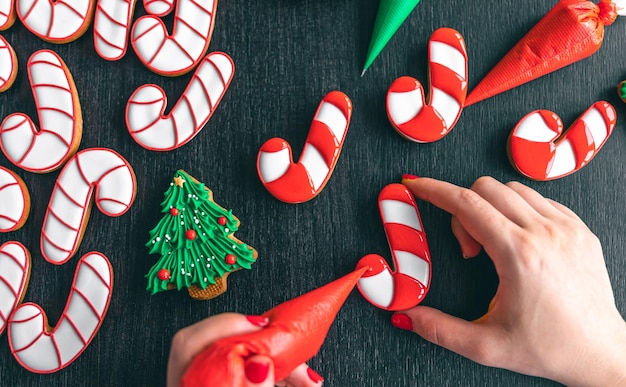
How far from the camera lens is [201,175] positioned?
3.73 ft

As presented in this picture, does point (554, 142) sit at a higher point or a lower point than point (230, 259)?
higher

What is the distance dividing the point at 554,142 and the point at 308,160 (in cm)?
59

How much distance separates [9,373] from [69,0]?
89cm

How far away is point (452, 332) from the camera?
1010 mm

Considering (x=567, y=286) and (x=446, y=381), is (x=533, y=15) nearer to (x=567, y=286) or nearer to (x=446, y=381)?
(x=567, y=286)

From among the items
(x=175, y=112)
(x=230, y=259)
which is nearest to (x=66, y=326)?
(x=230, y=259)

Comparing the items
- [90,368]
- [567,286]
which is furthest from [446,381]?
[90,368]

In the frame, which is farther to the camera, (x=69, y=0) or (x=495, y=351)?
(x=69, y=0)

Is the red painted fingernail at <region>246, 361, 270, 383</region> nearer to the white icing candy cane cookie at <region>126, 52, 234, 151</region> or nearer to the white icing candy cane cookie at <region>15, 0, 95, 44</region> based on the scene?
the white icing candy cane cookie at <region>126, 52, 234, 151</region>

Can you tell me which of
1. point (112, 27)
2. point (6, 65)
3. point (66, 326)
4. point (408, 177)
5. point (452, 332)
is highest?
point (112, 27)

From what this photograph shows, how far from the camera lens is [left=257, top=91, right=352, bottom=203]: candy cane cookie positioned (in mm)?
1098

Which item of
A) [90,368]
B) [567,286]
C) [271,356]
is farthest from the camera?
[90,368]

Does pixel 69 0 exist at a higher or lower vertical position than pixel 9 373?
higher

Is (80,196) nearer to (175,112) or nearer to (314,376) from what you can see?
(175,112)
